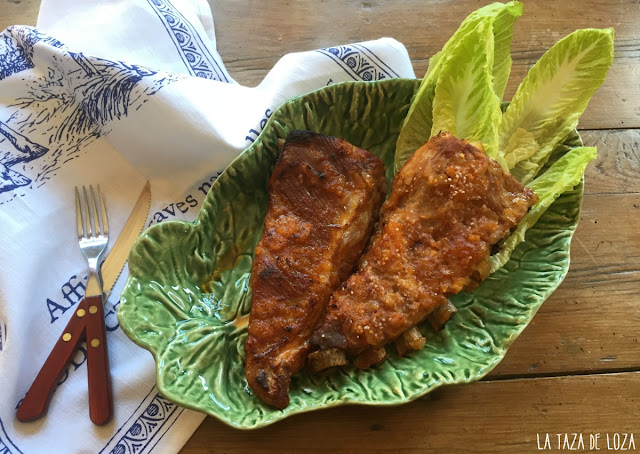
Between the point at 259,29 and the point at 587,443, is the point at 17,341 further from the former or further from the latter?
the point at 587,443

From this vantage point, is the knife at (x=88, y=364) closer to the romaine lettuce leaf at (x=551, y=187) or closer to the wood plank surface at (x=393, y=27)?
the wood plank surface at (x=393, y=27)

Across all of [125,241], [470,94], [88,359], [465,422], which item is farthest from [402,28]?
[88,359]

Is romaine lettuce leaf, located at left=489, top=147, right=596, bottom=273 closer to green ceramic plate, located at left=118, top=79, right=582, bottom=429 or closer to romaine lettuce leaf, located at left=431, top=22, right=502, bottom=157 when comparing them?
green ceramic plate, located at left=118, top=79, right=582, bottom=429

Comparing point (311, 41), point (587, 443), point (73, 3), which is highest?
point (73, 3)

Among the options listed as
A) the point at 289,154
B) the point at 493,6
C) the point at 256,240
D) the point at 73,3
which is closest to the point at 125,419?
the point at 256,240

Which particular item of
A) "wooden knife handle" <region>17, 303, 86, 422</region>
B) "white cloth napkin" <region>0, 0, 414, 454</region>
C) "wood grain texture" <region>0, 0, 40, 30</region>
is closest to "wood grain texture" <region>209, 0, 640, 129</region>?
"white cloth napkin" <region>0, 0, 414, 454</region>
